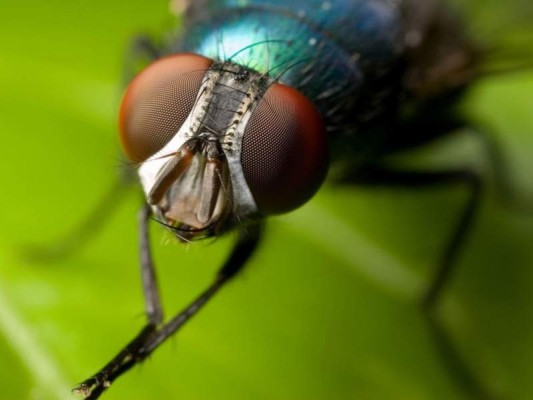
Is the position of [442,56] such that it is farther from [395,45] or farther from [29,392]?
[29,392]

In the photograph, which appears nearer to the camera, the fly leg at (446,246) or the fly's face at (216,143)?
the fly's face at (216,143)

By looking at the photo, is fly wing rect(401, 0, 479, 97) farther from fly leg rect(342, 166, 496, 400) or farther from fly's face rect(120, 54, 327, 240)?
fly's face rect(120, 54, 327, 240)

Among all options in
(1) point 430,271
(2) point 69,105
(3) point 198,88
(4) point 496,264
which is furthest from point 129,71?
(4) point 496,264

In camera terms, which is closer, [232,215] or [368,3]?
[232,215]

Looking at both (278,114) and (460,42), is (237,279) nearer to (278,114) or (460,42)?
(278,114)

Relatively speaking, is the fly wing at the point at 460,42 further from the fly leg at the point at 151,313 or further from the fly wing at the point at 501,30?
the fly leg at the point at 151,313

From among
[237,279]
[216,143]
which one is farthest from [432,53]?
[216,143]

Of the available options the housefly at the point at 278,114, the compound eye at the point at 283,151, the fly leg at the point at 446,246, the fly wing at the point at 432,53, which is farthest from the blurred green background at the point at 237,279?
the fly wing at the point at 432,53
